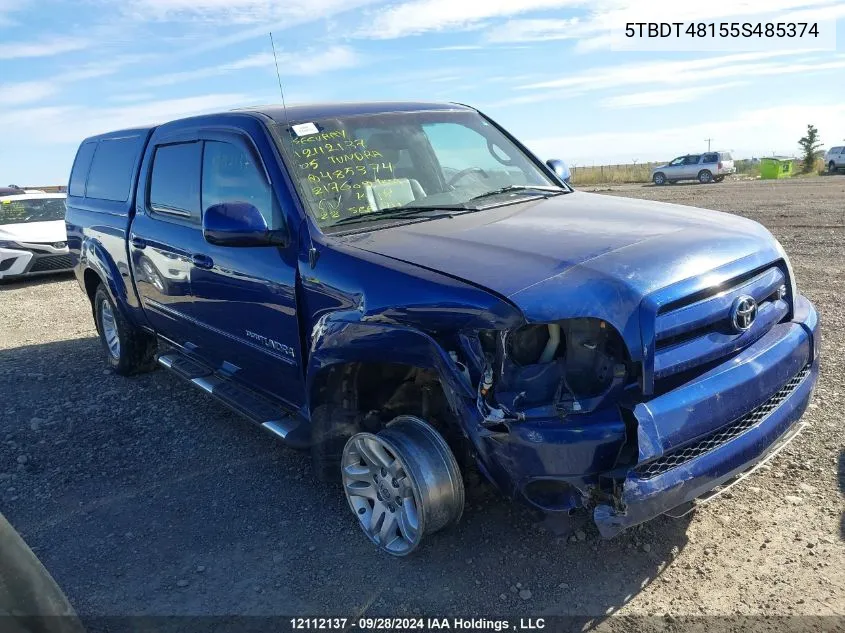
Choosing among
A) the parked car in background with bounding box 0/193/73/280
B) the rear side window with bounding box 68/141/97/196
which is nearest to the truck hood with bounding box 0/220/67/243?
the parked car in background with bounding box 0/193/73/280

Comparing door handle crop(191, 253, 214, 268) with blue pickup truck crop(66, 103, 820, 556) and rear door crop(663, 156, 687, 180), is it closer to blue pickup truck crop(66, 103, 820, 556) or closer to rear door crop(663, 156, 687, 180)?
blue pickup truck crop(66, 103, 820, 556)

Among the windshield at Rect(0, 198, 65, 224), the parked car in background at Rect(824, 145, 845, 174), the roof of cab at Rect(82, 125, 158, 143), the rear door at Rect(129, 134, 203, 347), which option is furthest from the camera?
the parked car in background at Rect(824, 145, 845, 174)

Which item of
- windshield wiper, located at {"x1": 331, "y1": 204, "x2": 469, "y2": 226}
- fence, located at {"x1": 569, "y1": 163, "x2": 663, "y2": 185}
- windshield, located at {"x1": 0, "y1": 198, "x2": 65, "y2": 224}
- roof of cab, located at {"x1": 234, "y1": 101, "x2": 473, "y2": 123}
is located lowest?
fence, located at {"x1": 569, "y1": 163, "x2": 663, "y2": 185}

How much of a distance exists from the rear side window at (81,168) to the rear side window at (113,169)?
138 millimetres

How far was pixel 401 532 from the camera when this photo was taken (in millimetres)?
3098

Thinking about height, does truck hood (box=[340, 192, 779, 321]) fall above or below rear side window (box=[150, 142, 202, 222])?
below

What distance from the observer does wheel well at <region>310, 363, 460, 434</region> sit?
312 cm

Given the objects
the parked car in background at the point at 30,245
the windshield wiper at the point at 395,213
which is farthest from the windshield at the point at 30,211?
the windshield wiper at the point at 395,213

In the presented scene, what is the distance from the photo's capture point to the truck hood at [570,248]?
8.23 ft

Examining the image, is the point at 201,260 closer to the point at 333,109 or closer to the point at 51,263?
the point at 333,109

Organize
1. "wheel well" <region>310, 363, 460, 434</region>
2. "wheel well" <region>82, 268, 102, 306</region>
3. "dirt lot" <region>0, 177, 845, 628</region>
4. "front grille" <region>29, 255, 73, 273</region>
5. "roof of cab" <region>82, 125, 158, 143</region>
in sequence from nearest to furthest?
"dirt lot" <region>0, 177, 845, 628</region>
"wheel well" <region>310, 363, 460, 434</region>
"roof of cab" <region>82, 125, 158, 143</region>
"wheel well" <region>82, 268, 102, 306</region>
"front grille" <region>29, 255, 73, 273</region>

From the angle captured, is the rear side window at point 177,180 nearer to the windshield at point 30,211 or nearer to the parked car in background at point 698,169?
the windshield at point 30,211

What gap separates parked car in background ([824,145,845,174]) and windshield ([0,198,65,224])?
36.6 m

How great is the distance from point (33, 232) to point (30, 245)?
1.09 ft
